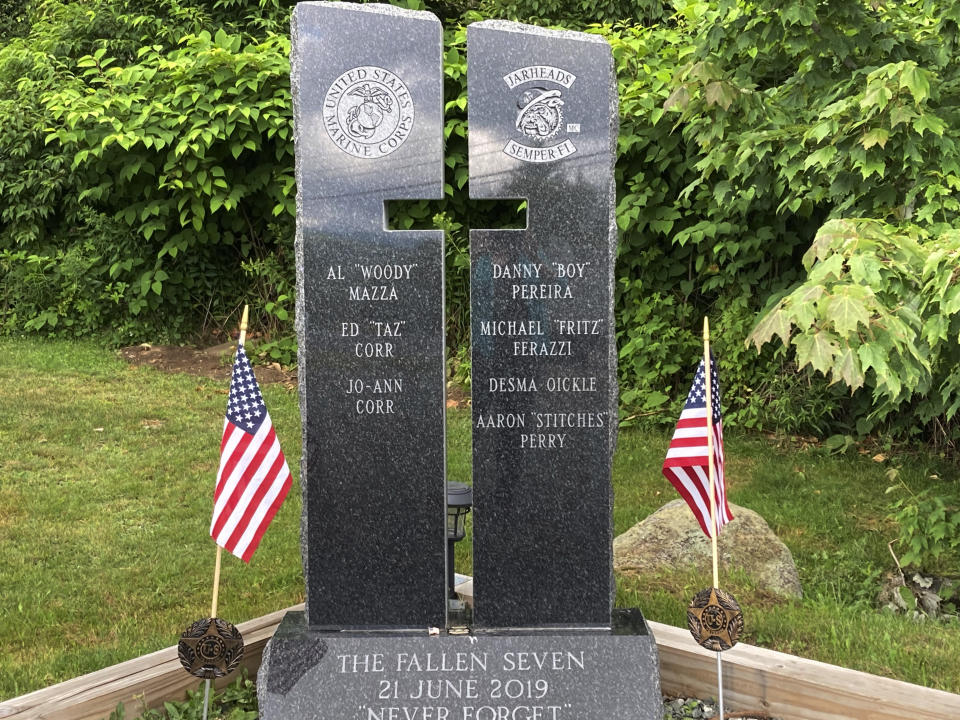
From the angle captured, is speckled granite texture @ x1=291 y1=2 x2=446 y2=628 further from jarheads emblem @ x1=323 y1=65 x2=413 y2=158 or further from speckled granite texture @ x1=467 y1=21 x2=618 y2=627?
speckled granite texture @ x1=467 y1=21 x2=618 y2=627

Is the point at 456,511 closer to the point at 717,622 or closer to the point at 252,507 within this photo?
the point at 252,507

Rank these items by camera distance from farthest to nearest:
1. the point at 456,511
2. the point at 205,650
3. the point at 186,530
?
1. the point at 186,530
2. the point at 456,511
3. the point at 205,650

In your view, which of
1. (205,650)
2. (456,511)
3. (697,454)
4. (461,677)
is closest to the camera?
(205,650)

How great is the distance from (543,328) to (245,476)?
1398 millimetres

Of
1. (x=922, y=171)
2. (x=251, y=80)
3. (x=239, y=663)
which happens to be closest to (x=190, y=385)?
(x=251, y=80)

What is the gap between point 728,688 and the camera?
14.9 ft

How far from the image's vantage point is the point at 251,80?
399 inches

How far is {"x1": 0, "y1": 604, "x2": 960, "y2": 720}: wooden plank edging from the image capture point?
4082 mm

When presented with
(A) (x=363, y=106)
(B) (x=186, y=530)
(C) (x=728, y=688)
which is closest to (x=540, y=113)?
(A) (x=363, y=106)

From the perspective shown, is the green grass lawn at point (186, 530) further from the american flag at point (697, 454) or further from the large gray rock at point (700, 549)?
the american flag at point (697, 454)

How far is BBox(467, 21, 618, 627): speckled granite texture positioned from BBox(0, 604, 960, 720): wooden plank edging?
1.60 ft

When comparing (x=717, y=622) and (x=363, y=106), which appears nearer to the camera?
(x=717, y=622)

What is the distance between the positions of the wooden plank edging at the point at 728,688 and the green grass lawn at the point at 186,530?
0.47 m

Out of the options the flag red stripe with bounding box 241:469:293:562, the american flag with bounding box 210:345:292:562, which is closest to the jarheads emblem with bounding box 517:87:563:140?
the american flag with bounding box 210:345:292:562
